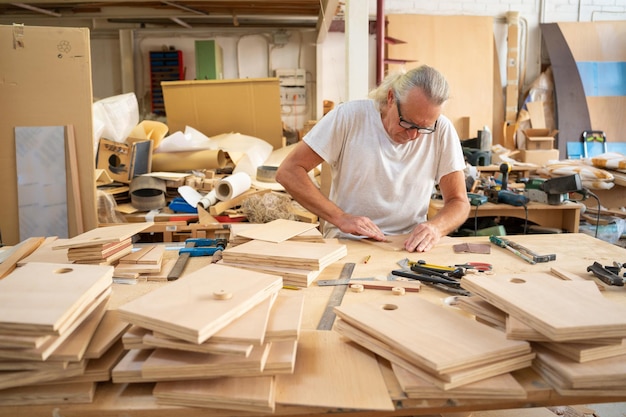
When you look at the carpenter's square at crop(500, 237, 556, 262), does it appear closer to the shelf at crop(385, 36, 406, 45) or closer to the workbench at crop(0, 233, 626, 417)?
the workbench at crop(0, 233, 626, 417)

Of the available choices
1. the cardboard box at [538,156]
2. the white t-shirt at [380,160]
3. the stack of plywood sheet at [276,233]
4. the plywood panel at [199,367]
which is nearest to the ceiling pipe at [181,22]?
the cardboard box at [538,156]

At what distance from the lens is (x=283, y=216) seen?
3449 millimetres

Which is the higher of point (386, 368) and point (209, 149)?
point (209, 149)

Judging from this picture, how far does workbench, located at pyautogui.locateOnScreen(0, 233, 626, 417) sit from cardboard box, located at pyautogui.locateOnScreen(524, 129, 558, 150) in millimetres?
4460

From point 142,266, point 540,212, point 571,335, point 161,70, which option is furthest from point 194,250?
point 161,70

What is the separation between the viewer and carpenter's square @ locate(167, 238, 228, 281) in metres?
1.80

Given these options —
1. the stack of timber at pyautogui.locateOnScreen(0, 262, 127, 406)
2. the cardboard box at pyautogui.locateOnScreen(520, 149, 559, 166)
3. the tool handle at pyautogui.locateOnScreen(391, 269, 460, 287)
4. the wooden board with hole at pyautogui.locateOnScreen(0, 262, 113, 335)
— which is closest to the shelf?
the cardboard box at pyautogui.locateOnScreen(520, 149, 559, 166)

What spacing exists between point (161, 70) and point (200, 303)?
6.54 meters

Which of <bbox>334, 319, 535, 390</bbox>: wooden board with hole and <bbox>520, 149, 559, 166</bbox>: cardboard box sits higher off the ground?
<bbox>520, 149, 559, 166</bbox>: cardboard box

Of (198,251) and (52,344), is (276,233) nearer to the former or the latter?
(198,251)

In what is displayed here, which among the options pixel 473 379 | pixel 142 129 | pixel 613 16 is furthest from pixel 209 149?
pixel 613 16

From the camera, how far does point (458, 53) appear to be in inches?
A: 272

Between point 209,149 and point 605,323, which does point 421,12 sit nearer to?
point 209,149

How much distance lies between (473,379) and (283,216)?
2.44 meters
